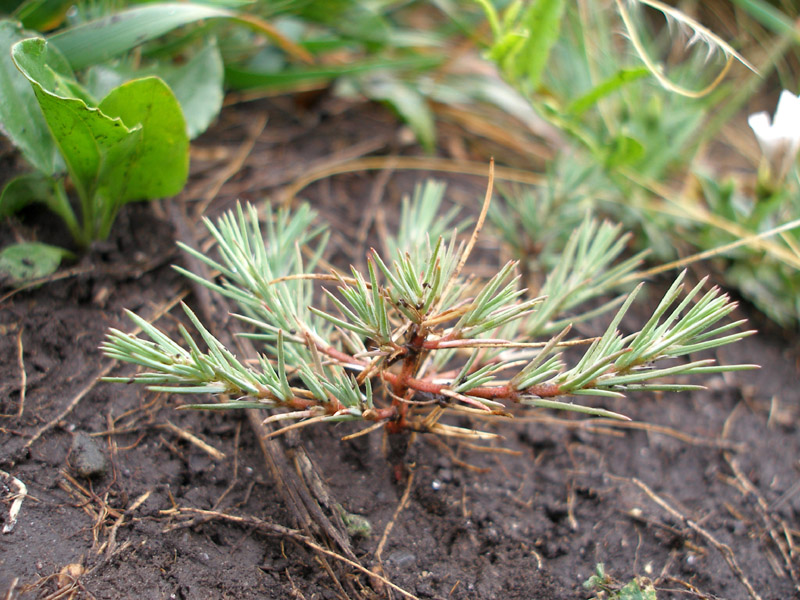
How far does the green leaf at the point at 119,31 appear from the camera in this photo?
3.85ft

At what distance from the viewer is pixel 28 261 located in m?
1.11

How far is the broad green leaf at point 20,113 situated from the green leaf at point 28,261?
0.15 metres

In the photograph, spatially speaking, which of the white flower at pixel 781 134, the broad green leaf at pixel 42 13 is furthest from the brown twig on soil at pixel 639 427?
the broad green leaf at pixel 42 13

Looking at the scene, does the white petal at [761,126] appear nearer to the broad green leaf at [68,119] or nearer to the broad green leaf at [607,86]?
the broad green leaf at [607,86]

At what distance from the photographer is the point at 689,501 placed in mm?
1130

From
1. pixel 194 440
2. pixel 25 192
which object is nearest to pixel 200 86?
pixel 25 192

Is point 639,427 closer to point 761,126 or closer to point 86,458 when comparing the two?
point 761,126

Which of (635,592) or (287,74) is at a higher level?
(287,74)

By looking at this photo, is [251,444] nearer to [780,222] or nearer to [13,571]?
[13,571]

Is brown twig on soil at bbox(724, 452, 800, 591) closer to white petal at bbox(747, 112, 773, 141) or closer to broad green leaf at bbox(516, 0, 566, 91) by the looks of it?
white petal at bbox(747, 112, 773, 141)

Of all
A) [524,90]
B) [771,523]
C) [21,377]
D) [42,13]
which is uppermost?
[42,13]

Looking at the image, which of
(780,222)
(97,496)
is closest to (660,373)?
(97,496)

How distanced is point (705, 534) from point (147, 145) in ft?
3.93

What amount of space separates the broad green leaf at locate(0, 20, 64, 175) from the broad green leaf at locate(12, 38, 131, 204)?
0.05 m
